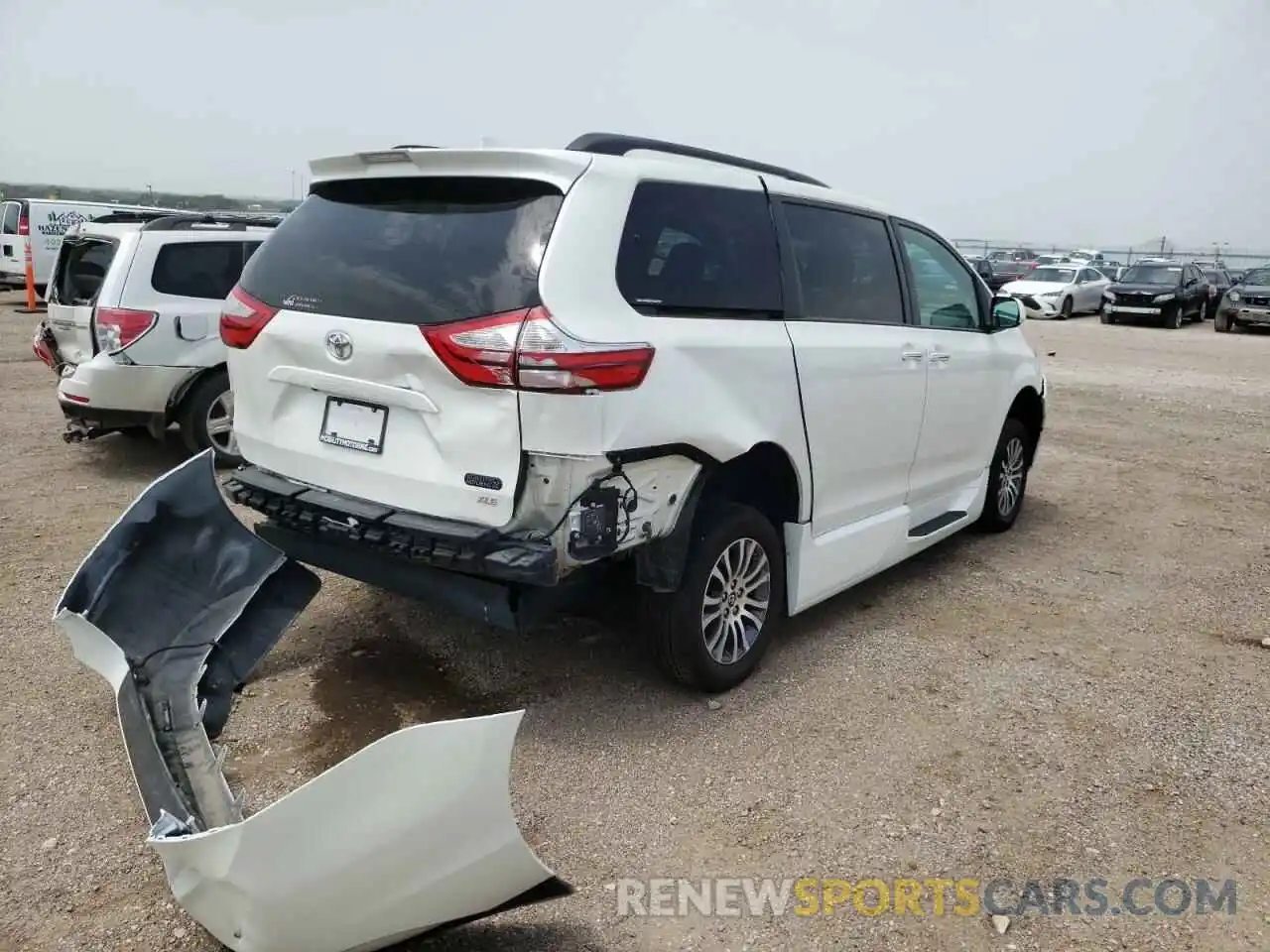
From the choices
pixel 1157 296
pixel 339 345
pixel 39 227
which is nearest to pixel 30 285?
pixel 39 227

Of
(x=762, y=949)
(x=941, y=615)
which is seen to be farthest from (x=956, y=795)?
(x=941, y=615)

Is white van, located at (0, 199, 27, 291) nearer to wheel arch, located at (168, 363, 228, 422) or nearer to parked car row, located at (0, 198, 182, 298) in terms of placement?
parked car row, located at (0, 198, 182, 298)

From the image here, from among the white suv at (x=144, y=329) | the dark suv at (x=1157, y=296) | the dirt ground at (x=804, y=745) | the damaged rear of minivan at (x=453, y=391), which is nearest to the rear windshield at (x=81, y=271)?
the white suv at (x=144, y=329)

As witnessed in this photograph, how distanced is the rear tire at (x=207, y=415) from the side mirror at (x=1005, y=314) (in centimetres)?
500

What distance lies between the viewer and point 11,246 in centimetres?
1941

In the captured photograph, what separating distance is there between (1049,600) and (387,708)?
11.4 ft

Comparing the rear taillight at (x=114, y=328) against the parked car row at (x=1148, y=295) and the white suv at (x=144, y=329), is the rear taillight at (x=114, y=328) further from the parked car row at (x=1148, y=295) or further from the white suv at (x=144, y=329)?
the parked car row at (x=1148, y=295)

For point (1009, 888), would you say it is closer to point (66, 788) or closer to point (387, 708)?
point (387, 708)

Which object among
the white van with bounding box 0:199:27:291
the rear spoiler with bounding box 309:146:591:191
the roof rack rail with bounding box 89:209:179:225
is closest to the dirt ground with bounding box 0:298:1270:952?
the rear spoiler with bounding box 309:146:591:191

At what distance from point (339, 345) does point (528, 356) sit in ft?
2.61

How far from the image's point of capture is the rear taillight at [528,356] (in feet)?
9.98

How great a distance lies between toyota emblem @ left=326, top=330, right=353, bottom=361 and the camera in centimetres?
339

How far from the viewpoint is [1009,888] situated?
115 inches

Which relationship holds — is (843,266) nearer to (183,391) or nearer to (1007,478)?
(1007,478)
